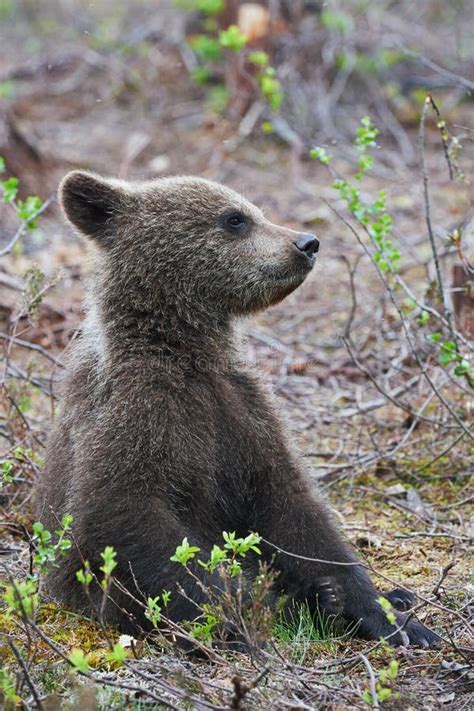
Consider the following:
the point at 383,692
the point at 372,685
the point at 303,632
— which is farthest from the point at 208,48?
the point at 383,692

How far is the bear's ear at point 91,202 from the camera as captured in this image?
5.17 metres

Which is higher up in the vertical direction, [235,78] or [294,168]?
[235,78]

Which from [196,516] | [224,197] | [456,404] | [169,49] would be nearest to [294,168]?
[169,49]

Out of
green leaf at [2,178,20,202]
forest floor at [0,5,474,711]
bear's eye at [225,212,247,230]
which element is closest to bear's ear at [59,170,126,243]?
bear's eye at [225,212,247,230]

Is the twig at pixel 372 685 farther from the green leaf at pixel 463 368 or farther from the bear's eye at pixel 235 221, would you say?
the bear's eye at pixel 235 221

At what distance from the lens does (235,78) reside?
14234mm

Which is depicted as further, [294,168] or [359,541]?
[294,168]

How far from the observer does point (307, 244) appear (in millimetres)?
5297

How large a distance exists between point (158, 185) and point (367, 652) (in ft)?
8.83

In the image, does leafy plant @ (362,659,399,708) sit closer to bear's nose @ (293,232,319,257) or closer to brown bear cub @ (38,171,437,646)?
brown bear cub @ (38,171,437,646)

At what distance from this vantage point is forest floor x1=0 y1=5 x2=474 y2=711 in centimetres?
395

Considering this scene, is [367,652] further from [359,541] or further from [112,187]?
[112,187]

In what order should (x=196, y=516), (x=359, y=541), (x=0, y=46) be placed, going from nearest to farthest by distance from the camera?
1. (x=196, y=516)
2. (x=359, y=541)
3. (x=0, y=46)

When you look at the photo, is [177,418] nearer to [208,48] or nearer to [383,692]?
[383,692]
